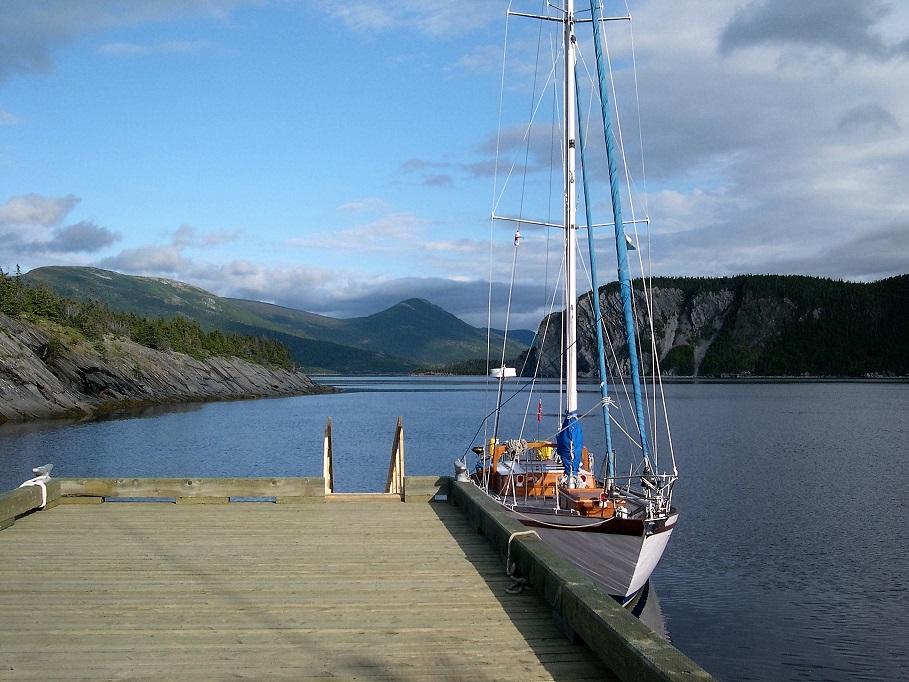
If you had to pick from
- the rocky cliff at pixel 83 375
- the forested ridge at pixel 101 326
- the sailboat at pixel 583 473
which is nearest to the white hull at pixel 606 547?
the sailboat at pixel 583 473

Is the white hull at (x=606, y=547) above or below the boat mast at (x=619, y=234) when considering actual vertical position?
below

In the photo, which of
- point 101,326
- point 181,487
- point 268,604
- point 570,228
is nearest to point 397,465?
point 181,487

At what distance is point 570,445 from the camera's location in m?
20.3

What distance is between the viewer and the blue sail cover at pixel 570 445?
20.2 m

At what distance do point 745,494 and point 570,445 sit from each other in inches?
724

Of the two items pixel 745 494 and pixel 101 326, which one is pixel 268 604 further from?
pixel 101 326

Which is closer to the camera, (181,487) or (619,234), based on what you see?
(181,487)

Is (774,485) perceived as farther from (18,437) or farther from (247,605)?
(18,437)

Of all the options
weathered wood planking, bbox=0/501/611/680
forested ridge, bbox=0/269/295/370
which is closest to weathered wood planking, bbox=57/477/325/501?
weathered wood planking, bbox=0/501/611/680

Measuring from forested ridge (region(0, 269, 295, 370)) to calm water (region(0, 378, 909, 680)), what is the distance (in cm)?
2322

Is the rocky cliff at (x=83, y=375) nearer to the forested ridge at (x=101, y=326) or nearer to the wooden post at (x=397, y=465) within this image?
the forested ridge at (x=101, y=326)

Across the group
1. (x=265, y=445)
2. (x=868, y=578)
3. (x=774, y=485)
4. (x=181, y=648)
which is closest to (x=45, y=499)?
(x=181, y=648)

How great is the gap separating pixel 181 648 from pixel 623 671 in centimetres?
360

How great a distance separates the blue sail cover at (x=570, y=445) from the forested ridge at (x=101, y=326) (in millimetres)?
82239
